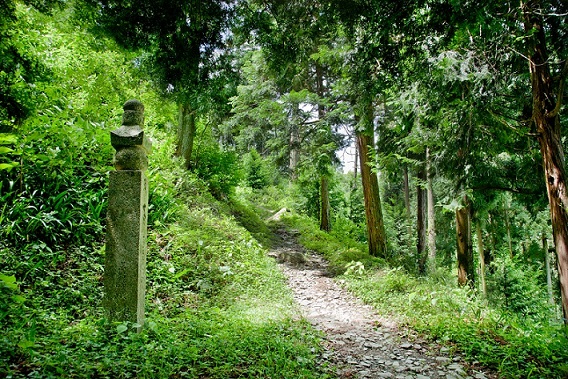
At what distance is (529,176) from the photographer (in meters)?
7.07

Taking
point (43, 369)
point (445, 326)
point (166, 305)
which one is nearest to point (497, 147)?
point (445, 326)

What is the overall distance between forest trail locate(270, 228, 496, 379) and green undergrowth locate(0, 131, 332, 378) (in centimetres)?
38

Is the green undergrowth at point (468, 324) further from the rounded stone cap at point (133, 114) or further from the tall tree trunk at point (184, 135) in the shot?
the tall tree trunk at point (184, 135)

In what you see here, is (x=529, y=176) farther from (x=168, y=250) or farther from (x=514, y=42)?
(x=168, y=250)

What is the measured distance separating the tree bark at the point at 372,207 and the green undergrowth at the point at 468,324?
1.61 metres

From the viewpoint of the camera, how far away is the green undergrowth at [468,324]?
12.5 feet

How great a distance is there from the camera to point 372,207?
10.2 metres

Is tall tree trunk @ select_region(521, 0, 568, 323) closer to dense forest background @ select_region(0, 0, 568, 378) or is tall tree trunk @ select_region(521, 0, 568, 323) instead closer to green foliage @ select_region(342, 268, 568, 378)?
dense forest background @ select_region(0, 0, 568, 378)

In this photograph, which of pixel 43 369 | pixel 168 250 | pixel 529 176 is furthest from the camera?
pixel 529 176

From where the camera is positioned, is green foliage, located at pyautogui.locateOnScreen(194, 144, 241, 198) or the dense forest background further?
green foliage, located at pyautogui.locateOnScreen(194, 144, 241, 198)

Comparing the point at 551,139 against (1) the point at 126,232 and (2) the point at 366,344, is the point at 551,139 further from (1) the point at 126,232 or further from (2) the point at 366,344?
(1) the point at 126,232

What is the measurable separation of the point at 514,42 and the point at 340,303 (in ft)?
17.8

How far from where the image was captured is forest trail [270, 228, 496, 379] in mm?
3820

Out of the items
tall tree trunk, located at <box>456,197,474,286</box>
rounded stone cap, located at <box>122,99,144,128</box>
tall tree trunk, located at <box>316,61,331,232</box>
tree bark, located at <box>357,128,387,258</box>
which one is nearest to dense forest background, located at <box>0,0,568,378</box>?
rounded stone cap, located at <box>122,99,144,128</box>
